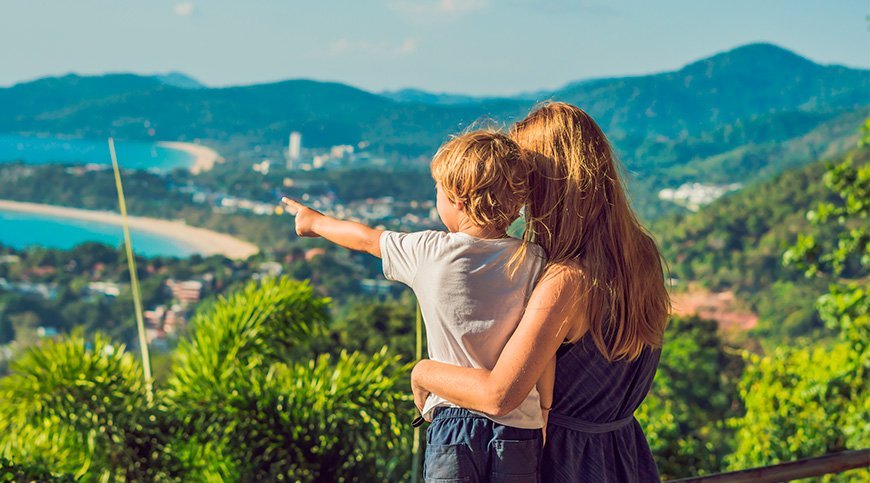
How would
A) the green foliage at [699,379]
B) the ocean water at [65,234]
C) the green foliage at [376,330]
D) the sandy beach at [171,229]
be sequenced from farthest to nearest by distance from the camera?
the ocean water at [65,234] → the sandy beach at [171,229] → the green foliage at [699,379] → the green foliage at [376,330]

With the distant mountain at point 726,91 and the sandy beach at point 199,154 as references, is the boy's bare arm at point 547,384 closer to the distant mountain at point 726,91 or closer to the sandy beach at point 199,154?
the sandy beach at point 199,154

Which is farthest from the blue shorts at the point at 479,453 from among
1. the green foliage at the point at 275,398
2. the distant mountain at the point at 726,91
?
the distant mountain at the point at 726,91

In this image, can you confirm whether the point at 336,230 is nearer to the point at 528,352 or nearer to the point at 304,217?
the point at 304,217

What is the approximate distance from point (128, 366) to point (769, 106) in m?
73.9

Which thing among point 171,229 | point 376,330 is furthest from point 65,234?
point 376,330

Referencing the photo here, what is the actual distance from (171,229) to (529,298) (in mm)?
38291

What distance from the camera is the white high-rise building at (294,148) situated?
40.7 meters

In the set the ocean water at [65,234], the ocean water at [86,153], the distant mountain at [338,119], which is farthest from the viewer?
the distant mountain at [338,119]

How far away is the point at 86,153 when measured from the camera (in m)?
44.1

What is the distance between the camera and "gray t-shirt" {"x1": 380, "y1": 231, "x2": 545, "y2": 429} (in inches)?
40.0

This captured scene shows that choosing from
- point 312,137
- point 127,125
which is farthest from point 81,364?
point 127,125

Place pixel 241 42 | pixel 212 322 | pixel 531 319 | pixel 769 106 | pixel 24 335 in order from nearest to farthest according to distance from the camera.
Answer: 1. pixel 531 319
2. pixel 212 322
3. pixel 24 335
4. pixel 769 106
5. pixel 241 42

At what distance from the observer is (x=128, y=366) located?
390 cm

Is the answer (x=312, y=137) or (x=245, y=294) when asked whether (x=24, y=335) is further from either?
(x=245, y=294)
